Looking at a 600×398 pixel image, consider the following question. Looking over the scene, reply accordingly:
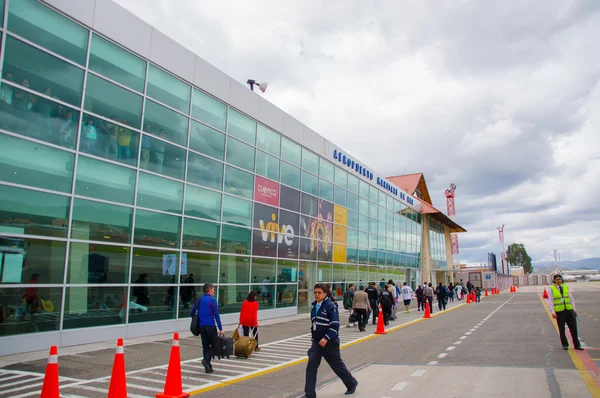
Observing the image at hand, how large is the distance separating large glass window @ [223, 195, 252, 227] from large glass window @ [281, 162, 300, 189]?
327 cm

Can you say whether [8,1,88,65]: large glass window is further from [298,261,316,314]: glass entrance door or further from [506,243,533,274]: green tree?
[506,243,533,274]: green tree

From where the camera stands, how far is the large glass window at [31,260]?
9883 mm

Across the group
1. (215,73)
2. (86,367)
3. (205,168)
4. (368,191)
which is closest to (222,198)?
(205,168)

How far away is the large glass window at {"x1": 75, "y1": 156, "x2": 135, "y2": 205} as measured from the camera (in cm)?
1172

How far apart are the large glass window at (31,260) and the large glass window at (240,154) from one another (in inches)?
303

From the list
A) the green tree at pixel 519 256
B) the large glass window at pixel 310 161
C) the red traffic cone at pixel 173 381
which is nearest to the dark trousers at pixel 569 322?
the red traffic cone at pixel 173 381

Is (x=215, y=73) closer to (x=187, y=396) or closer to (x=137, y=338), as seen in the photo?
(x=137, y=338)

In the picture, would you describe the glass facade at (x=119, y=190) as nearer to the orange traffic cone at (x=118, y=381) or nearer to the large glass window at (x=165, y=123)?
the large glass window at (x=165, y=123)

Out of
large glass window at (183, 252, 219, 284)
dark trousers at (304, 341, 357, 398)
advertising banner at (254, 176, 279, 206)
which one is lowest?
dark trousers at (304, 341, 357, 398)

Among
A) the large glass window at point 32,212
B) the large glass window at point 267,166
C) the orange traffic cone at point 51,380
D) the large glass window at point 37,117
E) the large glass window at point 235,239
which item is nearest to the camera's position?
the orange traffic cone at point 51,380

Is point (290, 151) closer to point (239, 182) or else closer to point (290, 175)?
point (290, 175)

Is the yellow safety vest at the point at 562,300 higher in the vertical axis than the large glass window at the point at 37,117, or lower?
lower

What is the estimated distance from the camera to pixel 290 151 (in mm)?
21969

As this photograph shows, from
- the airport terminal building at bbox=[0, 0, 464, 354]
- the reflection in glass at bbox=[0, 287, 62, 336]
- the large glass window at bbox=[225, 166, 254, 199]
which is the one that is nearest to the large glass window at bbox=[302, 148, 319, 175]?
the airport terminal building at bbox=[0, 0, 464, 354]
